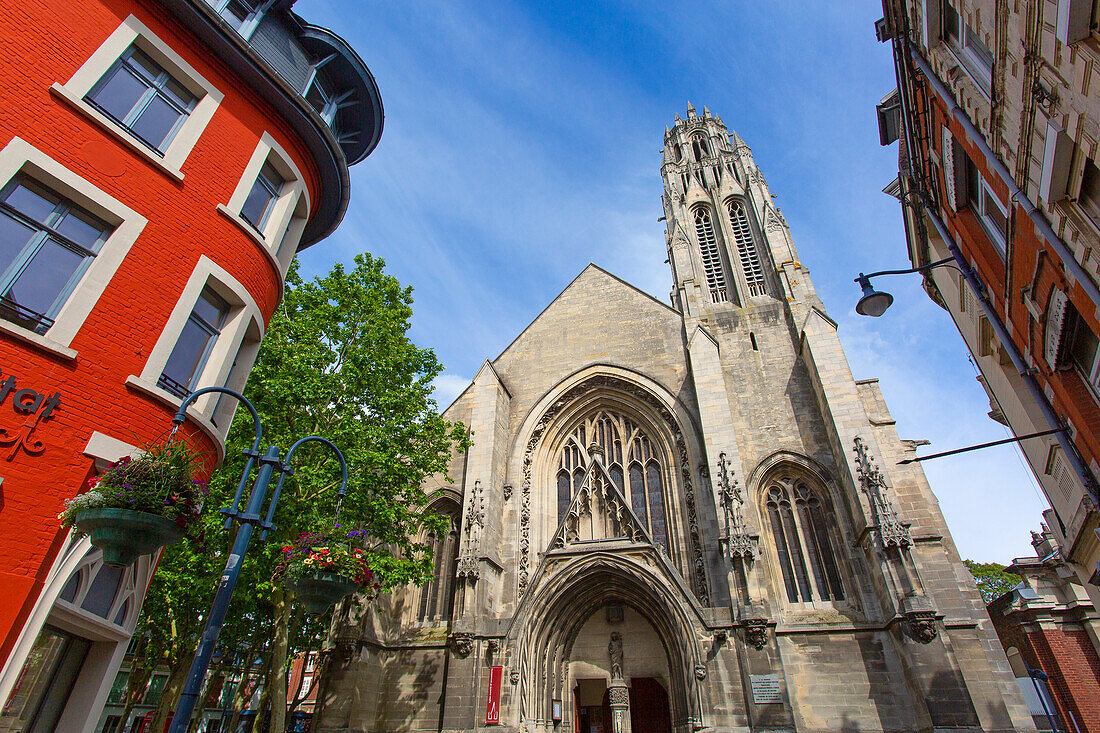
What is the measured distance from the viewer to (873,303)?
7129mm

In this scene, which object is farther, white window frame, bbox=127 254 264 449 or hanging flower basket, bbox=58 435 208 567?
white window frame, bbox=127 254 264 449

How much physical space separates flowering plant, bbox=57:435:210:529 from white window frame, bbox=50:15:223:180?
4.00 metres

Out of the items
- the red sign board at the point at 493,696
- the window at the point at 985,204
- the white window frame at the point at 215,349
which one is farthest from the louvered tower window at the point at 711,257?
the white window frame at the point at 215,349

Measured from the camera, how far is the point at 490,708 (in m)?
12.6

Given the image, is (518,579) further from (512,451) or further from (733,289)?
(733,289)

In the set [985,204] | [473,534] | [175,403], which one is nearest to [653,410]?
[473,534]

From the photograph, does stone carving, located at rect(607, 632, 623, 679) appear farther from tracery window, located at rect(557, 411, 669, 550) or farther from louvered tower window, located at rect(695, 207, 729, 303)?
louvered tower window, located at rect(695, 207, 729, 303)

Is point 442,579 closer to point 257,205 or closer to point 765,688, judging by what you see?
point 765,688

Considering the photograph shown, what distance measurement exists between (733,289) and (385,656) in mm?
15729

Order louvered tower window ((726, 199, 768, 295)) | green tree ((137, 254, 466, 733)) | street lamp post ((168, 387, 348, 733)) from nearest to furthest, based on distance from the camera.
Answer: street lamp post ((168, 387, 348, 733)), green tree ((137, 254, 466, 733)), louvered tower window ((726, 199, 768, 295))

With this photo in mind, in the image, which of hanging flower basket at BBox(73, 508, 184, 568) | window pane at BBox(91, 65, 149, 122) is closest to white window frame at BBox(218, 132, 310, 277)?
window pane at BBox(91, 65, 149, 122)

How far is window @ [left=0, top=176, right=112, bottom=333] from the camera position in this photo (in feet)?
Result: 17.3

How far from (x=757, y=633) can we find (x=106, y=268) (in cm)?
1258

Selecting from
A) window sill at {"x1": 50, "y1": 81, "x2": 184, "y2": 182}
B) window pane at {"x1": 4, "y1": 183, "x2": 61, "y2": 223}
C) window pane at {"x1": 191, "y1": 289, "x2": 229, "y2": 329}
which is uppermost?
window sill at {"x1": 50, "y1": 81, "x2": 184, "y2": 182}
